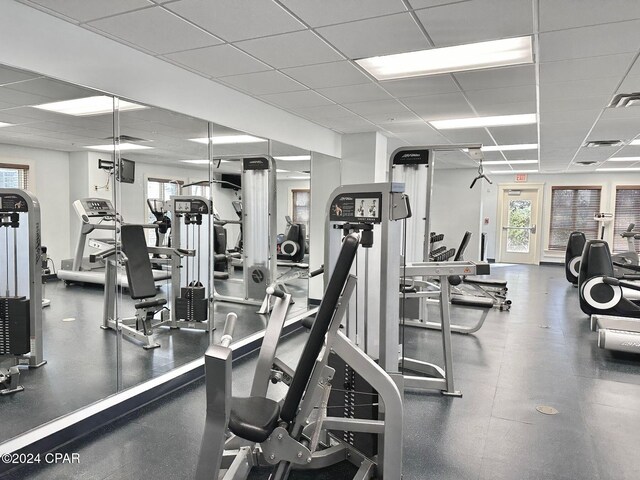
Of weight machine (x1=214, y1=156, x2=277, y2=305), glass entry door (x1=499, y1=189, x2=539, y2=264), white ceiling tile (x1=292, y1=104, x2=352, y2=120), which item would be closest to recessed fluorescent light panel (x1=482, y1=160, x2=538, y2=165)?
glass entry door (x1=499, y1=189, x2=539, y2=264)

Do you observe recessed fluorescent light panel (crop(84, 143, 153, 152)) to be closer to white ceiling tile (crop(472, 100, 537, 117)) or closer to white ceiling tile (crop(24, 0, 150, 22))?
white ceiling tile (crop(24, 0, 150, 22))

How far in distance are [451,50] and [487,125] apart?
2834 mm

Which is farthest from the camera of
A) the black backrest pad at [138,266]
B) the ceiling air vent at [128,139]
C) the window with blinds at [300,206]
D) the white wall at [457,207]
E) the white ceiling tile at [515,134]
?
the white wall at [457,207]

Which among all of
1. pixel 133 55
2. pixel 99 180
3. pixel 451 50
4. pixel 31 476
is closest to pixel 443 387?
pixel 451 50

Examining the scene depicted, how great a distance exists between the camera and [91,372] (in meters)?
3.32

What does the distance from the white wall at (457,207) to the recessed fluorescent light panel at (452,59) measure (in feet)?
24.3

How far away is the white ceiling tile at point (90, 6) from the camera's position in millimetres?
2271

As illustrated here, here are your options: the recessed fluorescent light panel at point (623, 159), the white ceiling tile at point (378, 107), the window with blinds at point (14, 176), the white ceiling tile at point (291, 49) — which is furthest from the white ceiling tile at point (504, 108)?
the recessed fluorescent light panel at point (623, 159)

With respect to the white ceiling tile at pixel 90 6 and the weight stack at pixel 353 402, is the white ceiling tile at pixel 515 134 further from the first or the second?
the white ceiling tile at pixel 90 6

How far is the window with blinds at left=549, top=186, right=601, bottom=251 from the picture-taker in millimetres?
11301

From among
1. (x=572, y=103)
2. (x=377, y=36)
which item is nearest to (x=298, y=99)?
(x=377, y=36)

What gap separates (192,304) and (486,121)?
160 inches

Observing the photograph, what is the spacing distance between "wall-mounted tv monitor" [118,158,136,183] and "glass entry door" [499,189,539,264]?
10.8 meters

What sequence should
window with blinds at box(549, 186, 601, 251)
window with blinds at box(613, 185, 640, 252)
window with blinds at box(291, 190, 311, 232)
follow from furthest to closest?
1. window with blinds at box(549, 186, 601, 251)
2. window with blinds at box(613, 185, 640, 252)
3. window with blinds at box(291, 190, 311, 232)
